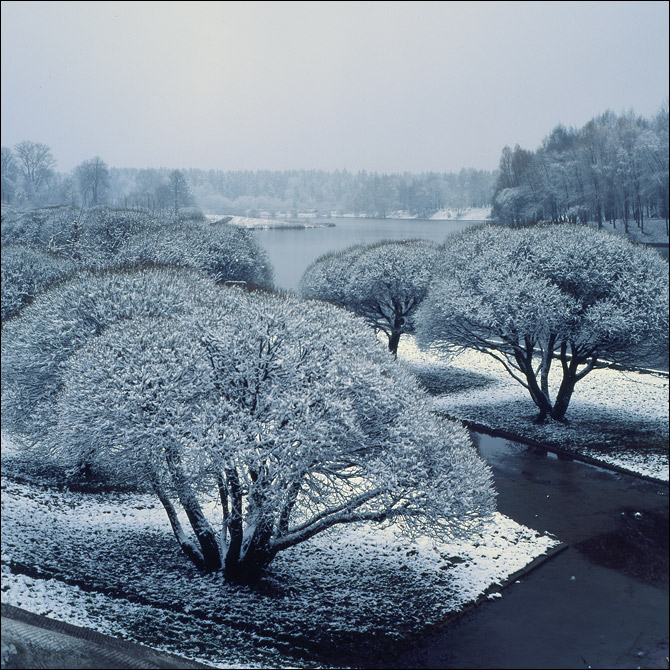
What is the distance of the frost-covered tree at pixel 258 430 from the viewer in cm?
1209

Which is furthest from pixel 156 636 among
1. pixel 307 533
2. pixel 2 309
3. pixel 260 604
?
pixel 2 309

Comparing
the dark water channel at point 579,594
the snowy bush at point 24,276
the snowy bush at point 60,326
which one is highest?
the snowy bush at point 24,276

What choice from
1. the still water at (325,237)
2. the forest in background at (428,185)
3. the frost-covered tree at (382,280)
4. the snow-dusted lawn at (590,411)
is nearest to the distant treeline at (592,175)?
the forest in background at (428,185)

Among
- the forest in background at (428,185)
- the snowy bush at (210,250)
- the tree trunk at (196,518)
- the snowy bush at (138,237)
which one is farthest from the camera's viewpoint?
the snowy bush at (138,237)

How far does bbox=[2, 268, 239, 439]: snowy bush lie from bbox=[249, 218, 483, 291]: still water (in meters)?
23.8

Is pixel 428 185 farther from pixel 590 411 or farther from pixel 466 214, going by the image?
pixel 590 411

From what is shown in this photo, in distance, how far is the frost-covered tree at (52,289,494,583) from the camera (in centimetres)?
1209

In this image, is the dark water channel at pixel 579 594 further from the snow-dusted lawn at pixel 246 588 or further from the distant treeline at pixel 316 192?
the distant treeline at pixel 316 192

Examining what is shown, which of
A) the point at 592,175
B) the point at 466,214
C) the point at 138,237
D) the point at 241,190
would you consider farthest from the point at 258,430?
the point at 241,190

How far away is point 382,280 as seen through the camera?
119 ft

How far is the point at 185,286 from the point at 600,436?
15.8 m

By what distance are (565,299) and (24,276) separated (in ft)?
71.7

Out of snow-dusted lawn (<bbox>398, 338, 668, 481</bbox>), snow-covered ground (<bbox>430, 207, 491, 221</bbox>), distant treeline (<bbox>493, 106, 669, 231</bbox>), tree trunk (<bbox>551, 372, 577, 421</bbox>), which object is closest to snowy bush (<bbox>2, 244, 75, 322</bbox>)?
snow-dusted lawn (<bbox>398, 338, 668, 481</bbox>)

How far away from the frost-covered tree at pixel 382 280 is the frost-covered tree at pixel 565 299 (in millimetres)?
9356
